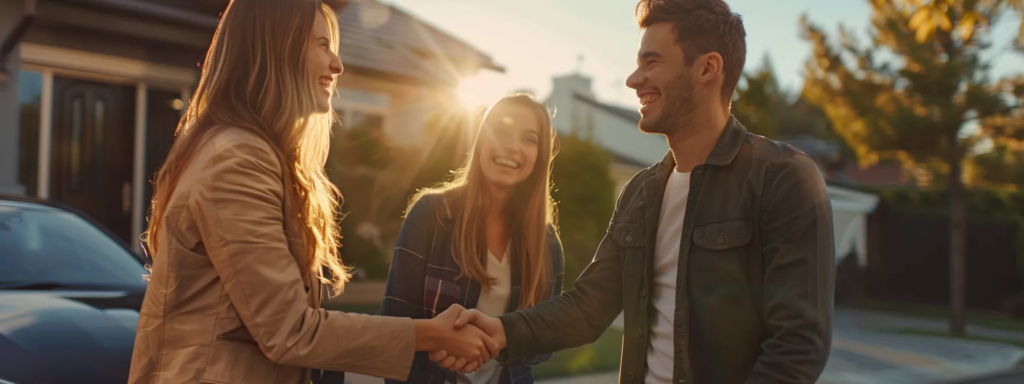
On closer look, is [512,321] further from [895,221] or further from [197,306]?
[895,221]

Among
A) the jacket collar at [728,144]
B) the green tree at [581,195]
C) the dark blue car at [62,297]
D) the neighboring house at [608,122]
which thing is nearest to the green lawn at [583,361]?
the green tree at [581,195]

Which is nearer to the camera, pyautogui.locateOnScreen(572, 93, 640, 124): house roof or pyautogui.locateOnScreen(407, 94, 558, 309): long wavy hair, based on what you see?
pyautogui.locateOnScreen(407, 94, 558, 309): long wavy hair

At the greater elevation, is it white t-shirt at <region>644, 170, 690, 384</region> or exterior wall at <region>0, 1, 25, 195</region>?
exterior wall at <region>0, 1, 25, 195</region>

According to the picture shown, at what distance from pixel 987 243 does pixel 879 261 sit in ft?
8.28

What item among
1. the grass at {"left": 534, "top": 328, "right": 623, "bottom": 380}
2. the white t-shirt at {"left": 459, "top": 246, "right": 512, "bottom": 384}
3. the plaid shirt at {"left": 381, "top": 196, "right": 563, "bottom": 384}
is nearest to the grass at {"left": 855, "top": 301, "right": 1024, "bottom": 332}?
the grass at {"left": 534, "top": 328, "right": 623, "bottom": 380}

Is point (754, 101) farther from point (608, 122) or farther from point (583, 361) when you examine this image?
point (608, 122)

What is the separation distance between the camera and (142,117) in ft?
35.8

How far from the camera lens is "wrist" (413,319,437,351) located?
2.62 metres

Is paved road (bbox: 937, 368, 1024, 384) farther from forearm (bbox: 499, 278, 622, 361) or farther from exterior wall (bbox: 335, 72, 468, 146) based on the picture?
exterior wall (bbox: 335, 72, 468, 146)

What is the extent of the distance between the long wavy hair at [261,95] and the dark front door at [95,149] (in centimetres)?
Result: 915

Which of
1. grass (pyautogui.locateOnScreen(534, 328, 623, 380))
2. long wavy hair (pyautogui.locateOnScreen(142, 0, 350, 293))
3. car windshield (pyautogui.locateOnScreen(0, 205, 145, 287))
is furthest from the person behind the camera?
grass (pyautogui.locateOnScreen(534, 328, 623, 380))

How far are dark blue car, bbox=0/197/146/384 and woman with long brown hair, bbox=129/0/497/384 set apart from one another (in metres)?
1.39

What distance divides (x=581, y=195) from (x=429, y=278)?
34.2ft

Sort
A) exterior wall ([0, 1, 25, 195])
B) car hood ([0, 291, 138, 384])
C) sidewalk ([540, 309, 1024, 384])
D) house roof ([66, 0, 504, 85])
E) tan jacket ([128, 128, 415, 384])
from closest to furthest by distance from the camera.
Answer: tan jacket ([128, 128, 415, 384])
car hood ([0, 291, 138, 384])
exterior wall ([0, 1, 25, 195])
sidewalk ([540, 309, 1024, 384])
house roof ([66, 0, 504, 85])
